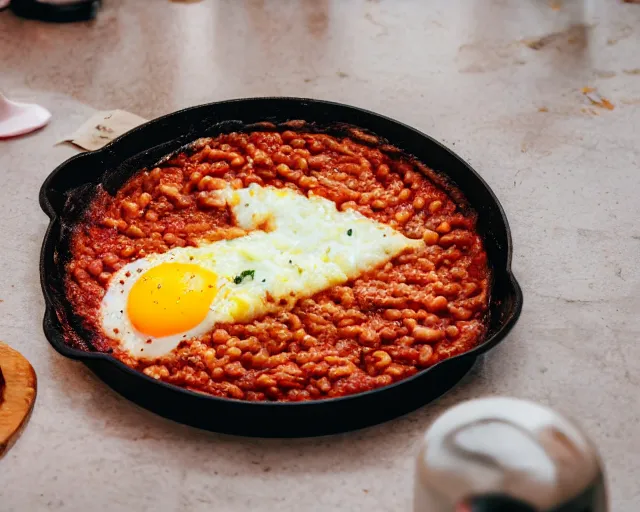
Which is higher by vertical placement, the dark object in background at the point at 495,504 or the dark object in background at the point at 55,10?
the dark object in background at the point at 495,504

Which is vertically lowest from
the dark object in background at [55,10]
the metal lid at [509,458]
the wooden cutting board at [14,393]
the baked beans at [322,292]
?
the wooden cutting board at [14,393]

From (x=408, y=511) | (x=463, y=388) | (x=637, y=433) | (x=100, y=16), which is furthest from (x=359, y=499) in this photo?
(x=100, y=16)

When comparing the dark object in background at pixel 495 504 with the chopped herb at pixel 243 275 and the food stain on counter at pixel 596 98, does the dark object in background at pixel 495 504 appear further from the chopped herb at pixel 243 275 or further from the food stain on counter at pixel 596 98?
the food stain on counter at pixel 596 98

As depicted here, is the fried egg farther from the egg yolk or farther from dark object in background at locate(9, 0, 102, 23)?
dark object in background at locate(9, 0, 102, 23)

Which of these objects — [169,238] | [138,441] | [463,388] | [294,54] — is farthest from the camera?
[294,54]

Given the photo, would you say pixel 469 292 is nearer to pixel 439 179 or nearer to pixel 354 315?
pixel 354 315

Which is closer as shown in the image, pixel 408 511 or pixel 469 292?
pixel 408 511

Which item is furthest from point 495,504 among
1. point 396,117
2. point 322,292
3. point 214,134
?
point 396,117

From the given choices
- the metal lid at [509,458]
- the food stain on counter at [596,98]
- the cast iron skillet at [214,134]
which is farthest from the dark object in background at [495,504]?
the food stain on counter at [596,98]
